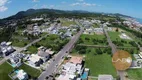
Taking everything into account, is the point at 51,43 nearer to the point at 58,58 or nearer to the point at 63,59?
the point at 58,58

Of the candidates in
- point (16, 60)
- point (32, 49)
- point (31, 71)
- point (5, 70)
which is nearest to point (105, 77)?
point (31, 71)

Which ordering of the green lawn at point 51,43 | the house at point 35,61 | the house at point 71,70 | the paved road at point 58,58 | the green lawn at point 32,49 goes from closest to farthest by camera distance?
the house at point 71,70
the paved road at point 58,58
the house at point 35,61
the green lawn at point 32,49
the green lawn at point 51,43

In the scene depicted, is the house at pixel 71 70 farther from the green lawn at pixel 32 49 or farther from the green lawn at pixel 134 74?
the green lawn at pixel 32 49

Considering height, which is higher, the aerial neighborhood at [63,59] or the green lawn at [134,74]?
the aerial neighborhood at [63,59]

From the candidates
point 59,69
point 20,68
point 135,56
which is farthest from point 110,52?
point 20,68

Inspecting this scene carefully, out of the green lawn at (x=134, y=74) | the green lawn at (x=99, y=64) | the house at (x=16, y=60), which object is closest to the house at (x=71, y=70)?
the green lawn at (x=99, y=64)

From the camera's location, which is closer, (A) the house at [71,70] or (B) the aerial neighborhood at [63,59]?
(A) the house at [71,70]

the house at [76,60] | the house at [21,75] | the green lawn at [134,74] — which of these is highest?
the house at [76,60]

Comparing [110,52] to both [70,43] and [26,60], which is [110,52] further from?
[26,60]
